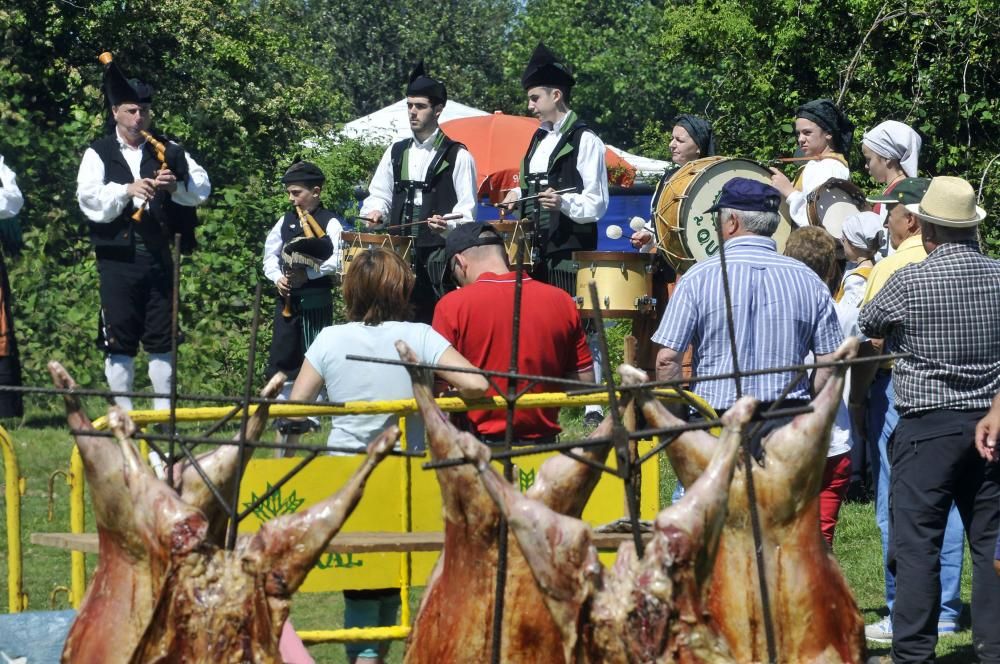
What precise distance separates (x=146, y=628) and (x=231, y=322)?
33.7ft

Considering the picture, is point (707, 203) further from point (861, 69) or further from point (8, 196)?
point (8, 196)

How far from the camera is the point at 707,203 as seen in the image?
976 cm

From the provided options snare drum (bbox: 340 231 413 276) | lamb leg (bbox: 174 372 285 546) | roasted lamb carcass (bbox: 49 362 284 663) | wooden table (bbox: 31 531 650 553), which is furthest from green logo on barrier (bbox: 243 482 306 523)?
snare drum (bbox: 340 231 413 276)

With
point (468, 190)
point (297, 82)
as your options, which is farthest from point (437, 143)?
point (297, 82)

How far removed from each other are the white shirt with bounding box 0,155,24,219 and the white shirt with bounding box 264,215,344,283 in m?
1.83

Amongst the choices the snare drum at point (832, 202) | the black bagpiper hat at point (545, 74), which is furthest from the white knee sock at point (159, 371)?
the snare drum at point (832, 202)

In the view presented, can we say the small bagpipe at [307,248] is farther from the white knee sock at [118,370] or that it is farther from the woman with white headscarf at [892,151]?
the woman with white headscarf at [892,151]

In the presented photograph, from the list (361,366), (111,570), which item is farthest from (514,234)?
(111,570)

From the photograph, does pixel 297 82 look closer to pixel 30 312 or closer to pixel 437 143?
pixel 30 312

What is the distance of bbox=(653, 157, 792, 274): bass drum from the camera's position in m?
9.73

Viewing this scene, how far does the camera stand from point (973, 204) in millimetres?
6254

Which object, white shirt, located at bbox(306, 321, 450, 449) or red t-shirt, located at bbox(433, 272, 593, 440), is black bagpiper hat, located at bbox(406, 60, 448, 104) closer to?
red t-shirt, located at bbox(433, 272, 593, 440)

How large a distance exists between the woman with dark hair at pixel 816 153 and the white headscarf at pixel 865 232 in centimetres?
90

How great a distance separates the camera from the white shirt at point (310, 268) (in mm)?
10828
